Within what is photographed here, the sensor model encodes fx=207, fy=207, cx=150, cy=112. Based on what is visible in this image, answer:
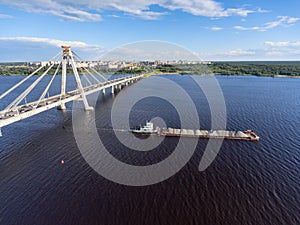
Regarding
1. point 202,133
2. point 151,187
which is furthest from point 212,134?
point 151,187

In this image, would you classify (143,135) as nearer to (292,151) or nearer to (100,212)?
(100,212)

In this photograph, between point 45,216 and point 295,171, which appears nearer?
point 45,216

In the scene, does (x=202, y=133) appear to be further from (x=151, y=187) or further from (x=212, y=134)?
(x=151, y=187)

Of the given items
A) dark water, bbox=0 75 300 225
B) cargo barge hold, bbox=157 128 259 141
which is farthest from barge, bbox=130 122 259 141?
dark water, bbox=0 75 300 225

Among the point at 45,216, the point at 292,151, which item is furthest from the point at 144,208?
the point at 292,151

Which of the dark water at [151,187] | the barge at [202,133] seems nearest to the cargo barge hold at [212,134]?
the barge at [202,133]

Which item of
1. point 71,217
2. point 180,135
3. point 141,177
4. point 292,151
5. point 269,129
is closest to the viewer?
point 71,217
